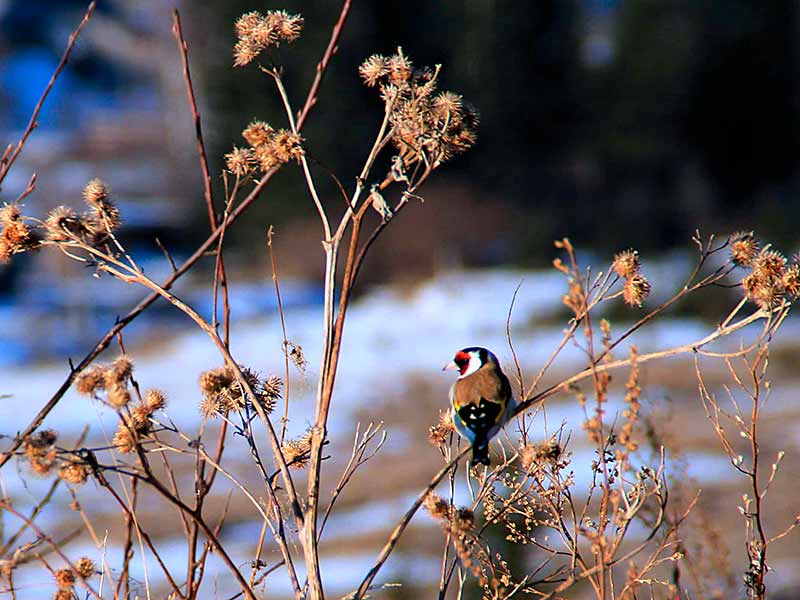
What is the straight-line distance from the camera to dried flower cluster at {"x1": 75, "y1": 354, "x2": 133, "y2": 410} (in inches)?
63.7

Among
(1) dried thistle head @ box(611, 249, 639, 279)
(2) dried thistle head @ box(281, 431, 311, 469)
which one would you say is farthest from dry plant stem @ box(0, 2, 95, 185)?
(1) dried thistle head @ box(611, 249, 639, 279)

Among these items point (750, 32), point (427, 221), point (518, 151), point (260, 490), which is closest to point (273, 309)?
point (427, 221)

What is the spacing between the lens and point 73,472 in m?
1.61

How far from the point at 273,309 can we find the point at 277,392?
17150 millimetres

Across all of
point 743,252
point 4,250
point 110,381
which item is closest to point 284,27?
point 4,250

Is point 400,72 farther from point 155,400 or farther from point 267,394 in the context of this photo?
point 155,400

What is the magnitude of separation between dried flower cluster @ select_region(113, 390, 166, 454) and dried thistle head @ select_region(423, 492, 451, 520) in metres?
0.54

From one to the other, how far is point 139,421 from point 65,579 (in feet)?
1.04

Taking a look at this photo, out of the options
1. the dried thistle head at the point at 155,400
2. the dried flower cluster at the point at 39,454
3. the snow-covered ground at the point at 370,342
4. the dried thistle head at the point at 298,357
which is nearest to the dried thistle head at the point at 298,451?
the dried thistle head at the point at 298,357

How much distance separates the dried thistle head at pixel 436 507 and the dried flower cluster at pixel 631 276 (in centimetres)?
62

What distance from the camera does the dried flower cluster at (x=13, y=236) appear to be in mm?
1900

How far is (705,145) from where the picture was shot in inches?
824

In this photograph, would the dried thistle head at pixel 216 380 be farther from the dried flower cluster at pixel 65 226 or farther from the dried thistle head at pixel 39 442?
the dried flower cluster at pixel 65 226

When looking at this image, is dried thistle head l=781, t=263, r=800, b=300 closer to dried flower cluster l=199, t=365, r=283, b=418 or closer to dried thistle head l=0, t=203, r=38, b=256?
dried flower cluster l=199, t=365, r=283, b=418
